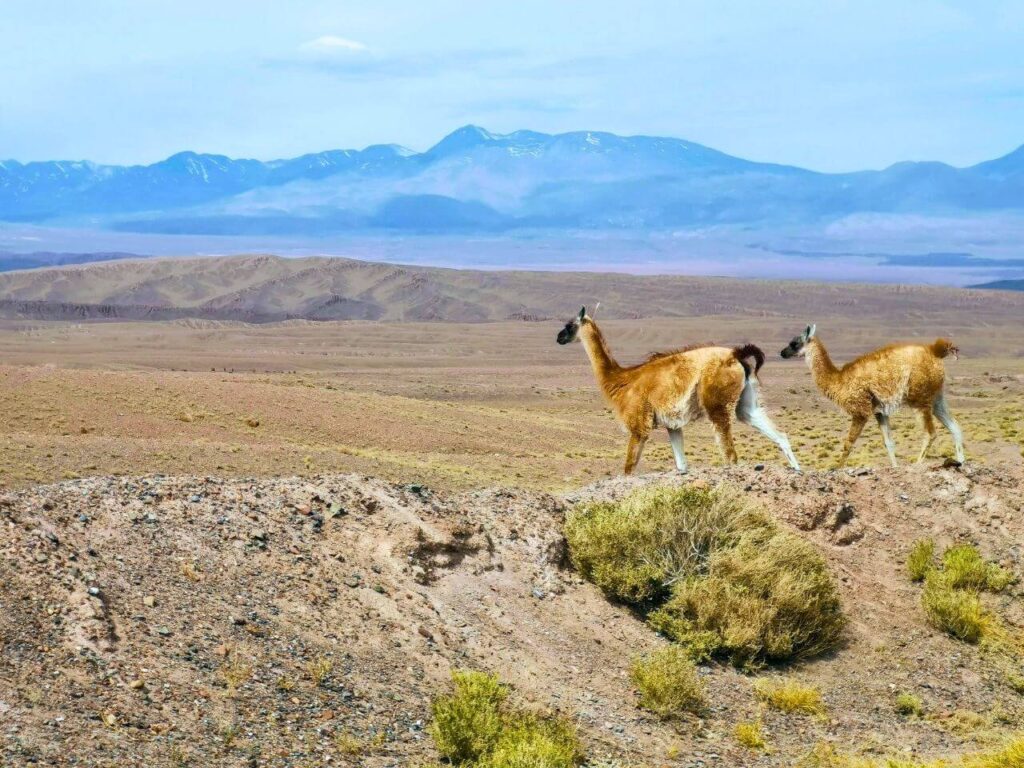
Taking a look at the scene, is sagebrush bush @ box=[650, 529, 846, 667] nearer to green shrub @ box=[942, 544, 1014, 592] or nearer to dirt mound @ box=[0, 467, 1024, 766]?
dirt mound @ box=[0, 467, 1024, 766]

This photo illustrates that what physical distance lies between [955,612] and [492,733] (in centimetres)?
606

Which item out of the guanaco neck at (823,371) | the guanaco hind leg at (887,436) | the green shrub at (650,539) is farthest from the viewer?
the guanaco neck at (823,371)

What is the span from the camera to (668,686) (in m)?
10.1

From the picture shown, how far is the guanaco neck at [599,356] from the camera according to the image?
15.5 meters

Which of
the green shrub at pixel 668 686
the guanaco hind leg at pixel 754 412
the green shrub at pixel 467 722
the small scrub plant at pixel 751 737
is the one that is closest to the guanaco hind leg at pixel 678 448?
the guanaco hind leg at pixel 754 412

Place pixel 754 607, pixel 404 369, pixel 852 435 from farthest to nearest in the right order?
pixel 404 369 < pixel 852 435 < pixel 754 607

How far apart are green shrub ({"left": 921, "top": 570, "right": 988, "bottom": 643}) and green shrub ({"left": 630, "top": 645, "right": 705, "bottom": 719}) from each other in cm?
349

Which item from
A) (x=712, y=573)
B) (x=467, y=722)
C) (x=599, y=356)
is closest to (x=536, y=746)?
(x=467, y=722)

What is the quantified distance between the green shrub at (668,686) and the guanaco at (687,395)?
4.22m

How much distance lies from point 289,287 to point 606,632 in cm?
13773

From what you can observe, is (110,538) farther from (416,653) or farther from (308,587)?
(416,653)

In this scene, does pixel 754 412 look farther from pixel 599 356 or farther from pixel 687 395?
pixel 599 356

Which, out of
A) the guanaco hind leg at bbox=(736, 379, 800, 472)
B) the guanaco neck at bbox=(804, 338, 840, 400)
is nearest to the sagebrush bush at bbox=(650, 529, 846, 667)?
the guanaco hind leg at bbox=(736, 379, 800, 472)

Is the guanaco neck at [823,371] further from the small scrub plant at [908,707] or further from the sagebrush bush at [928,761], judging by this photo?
the sagebrush bush at [928,761]
